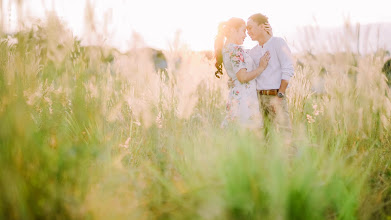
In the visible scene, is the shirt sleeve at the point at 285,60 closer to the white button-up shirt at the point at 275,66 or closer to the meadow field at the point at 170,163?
the white button-up shirt at the point at 275,66

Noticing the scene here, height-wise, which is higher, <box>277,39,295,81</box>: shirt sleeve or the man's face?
the man's face

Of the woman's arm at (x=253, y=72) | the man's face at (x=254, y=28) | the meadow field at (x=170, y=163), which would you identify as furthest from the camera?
the man's face at (x=254, y=28)

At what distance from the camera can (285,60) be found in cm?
328

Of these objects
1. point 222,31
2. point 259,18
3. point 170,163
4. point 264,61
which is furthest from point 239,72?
point 170,163

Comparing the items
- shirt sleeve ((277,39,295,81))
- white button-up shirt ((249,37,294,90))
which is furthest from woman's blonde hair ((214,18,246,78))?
shirt sleeve ((277,39,295,81))

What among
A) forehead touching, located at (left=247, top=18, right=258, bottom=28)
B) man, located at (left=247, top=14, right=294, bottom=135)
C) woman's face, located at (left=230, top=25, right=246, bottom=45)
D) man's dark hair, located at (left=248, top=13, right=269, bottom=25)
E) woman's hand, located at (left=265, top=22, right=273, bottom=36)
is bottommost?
man, located at (left=247, top=14, right=294, bottom=135)

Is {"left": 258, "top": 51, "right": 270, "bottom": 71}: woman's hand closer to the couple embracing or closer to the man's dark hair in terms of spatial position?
the couple embracing

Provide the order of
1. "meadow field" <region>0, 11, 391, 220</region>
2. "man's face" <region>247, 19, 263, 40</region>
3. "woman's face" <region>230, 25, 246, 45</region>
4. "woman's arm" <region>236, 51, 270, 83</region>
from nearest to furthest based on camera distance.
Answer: "meadow field" <region>0, 11, 391, 220</region> < "woman's arm" <region>236, 51, 270, 83</region> < "woman's face" <region>230, 25, 246, 45</region> < "man's face" <region>247, 19, 263, 40</region>

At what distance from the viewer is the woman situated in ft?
10.6

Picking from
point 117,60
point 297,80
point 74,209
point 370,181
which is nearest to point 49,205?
point 74,209

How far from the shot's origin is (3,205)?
52.0 inches

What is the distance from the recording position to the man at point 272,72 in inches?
128

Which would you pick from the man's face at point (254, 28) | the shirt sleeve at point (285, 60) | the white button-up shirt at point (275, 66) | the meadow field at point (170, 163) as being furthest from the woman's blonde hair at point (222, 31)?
the meadow field at point (170, 163)

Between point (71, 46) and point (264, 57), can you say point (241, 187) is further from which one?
point (264, 57)
